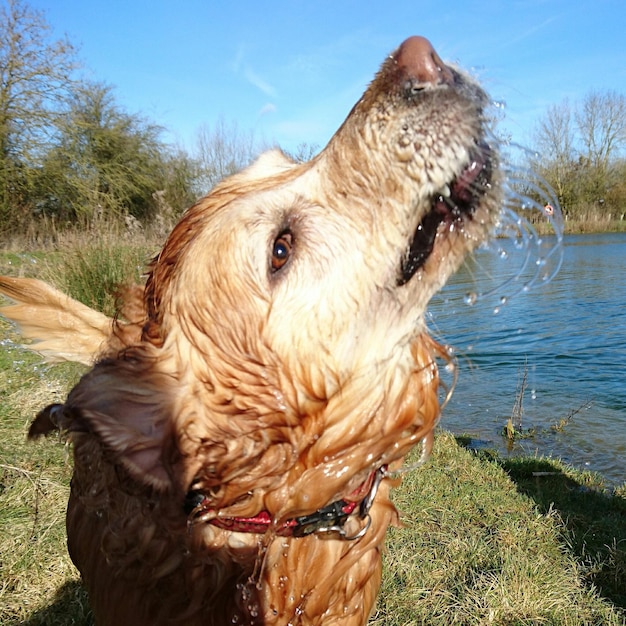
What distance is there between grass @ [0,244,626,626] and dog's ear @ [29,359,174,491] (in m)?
2.07

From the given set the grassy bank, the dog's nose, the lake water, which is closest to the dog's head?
the dog's nose

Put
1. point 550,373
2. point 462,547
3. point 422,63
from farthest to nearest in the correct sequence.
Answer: point 550,373
point 462,547
point 422,63

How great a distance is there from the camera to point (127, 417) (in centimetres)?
181

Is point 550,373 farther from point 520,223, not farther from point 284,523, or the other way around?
point 284,523

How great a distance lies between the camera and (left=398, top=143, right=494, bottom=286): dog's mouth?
1804mm

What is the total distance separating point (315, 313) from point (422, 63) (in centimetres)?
85

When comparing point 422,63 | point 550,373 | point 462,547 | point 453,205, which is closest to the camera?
point 422,63

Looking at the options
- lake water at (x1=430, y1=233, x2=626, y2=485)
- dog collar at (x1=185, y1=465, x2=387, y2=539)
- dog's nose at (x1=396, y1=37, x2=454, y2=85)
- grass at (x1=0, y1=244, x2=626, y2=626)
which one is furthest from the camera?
lake water at (x1=430, y1=233, x2=626, y2=485)

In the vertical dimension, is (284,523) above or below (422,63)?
below

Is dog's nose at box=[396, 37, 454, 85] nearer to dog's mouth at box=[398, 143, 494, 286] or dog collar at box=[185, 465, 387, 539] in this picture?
dog's mouth at box=[398, 143, 494, 286]

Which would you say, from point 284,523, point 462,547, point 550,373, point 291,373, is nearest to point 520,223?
point 291,373

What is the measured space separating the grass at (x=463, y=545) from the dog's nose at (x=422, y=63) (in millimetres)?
2849

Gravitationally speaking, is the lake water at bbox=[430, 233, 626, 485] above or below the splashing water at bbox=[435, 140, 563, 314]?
below

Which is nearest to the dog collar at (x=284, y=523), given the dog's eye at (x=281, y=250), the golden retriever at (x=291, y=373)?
the golden retriever at (x=291, y=373)
